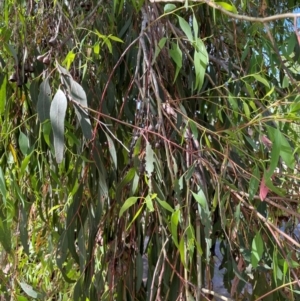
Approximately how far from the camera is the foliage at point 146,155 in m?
0.69

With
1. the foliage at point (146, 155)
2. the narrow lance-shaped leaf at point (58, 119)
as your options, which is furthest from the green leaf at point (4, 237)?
the narrow lance-shaped leaf at point (58, 119)

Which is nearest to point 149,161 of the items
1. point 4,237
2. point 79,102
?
point 79,102

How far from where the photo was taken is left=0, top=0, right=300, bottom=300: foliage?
2.26 feet

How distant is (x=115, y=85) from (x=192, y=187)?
34cm

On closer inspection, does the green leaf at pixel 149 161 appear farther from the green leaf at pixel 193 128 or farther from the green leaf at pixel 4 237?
the green leaf at pixel 4 237

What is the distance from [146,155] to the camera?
0.69 meters

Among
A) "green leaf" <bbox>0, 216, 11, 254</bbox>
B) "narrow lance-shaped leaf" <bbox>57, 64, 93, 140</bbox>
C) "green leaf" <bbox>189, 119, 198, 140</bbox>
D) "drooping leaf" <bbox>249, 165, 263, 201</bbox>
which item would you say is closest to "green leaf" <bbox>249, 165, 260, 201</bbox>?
"drooping leaf" <bbox>249, 165, 263, 201</bbox>

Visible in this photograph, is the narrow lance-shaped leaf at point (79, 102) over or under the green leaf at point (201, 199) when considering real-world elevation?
over

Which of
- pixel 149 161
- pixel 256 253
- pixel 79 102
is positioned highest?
pixel 79 102

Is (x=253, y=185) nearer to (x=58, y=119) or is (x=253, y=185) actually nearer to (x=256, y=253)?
(x=256, y=253)

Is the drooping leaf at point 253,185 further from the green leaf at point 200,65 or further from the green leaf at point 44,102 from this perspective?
the green leaf at point 44,102

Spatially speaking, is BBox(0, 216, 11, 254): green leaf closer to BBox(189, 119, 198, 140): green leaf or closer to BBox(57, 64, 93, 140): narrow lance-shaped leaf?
BBox(57, 64, 93, 140): narrow lance-shaped leaf

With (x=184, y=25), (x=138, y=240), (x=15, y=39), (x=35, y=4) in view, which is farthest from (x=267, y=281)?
(x=35, y=4)

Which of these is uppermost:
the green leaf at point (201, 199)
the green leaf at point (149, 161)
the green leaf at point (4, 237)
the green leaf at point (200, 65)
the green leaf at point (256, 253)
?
the green leaf at point (200, 65)
